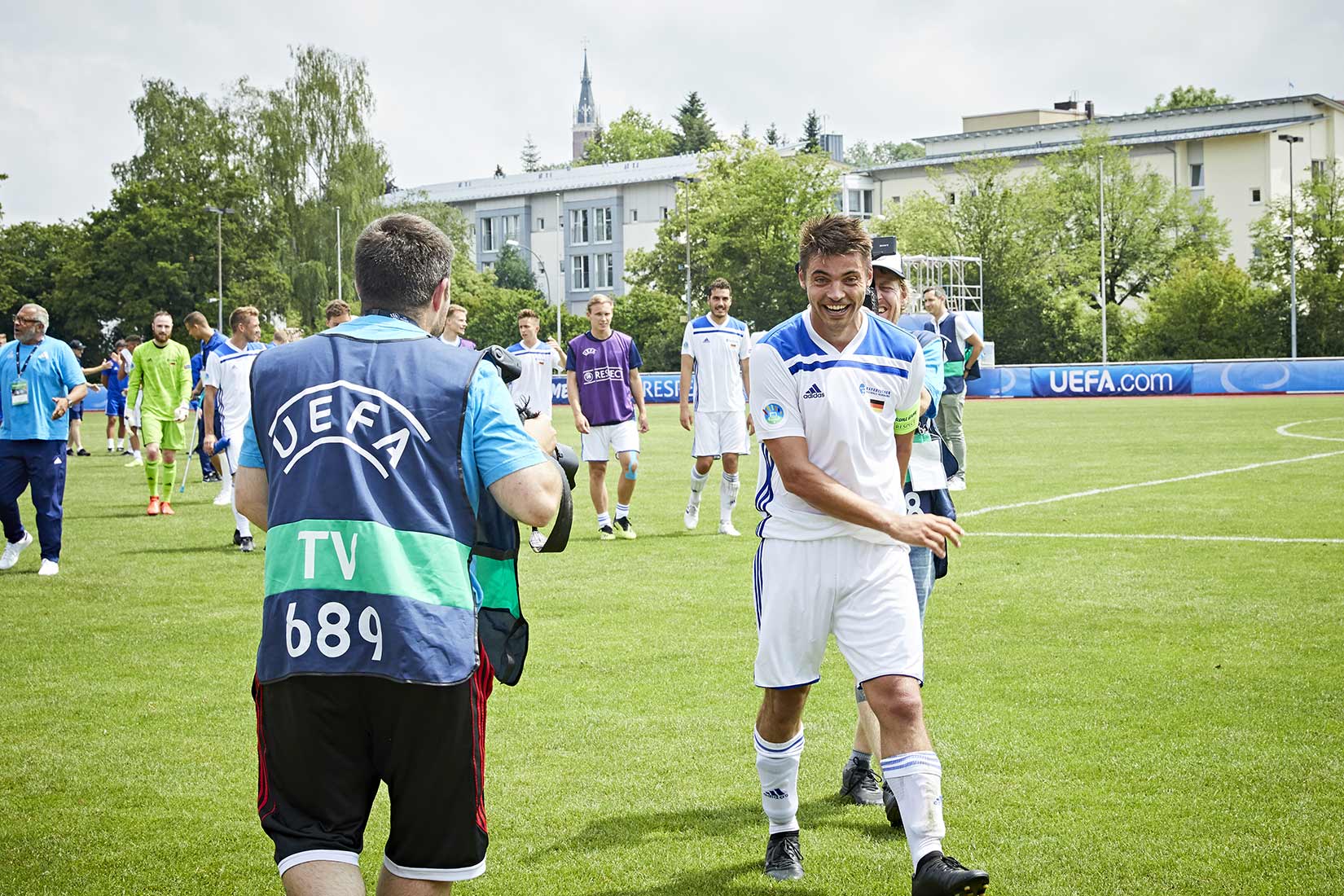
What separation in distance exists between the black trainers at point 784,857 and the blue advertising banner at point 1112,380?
4368 centimetres

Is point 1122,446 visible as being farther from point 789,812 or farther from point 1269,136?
point 1269,136

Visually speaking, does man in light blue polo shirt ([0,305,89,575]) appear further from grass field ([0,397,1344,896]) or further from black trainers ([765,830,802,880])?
black trainers ([765,830,802,880])

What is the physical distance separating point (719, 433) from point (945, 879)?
425 inches

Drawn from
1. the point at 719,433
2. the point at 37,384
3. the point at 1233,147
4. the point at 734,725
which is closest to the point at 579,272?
the point at 1233,147

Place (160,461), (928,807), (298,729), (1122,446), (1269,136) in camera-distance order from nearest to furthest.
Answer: (298,729), (928,807), (160,461), (1122,446), (1269,136)

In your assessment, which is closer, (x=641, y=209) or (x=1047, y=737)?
(x=1047, y=737)

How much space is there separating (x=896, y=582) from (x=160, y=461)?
15197 millimetres

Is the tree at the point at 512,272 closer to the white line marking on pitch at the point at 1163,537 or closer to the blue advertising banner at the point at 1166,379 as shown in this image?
the blue advertising banner at the point at 1166,379

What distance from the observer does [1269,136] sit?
3155 inches

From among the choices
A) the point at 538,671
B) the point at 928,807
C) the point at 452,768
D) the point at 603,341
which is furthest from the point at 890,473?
the point at 603,341

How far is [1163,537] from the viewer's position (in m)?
12.9

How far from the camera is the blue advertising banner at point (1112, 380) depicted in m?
45.5

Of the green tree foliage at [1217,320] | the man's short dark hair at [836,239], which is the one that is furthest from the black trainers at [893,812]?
the green tree foliage at [1217,320]

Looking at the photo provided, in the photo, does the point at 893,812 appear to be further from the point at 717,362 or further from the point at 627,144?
the point at 627,144
